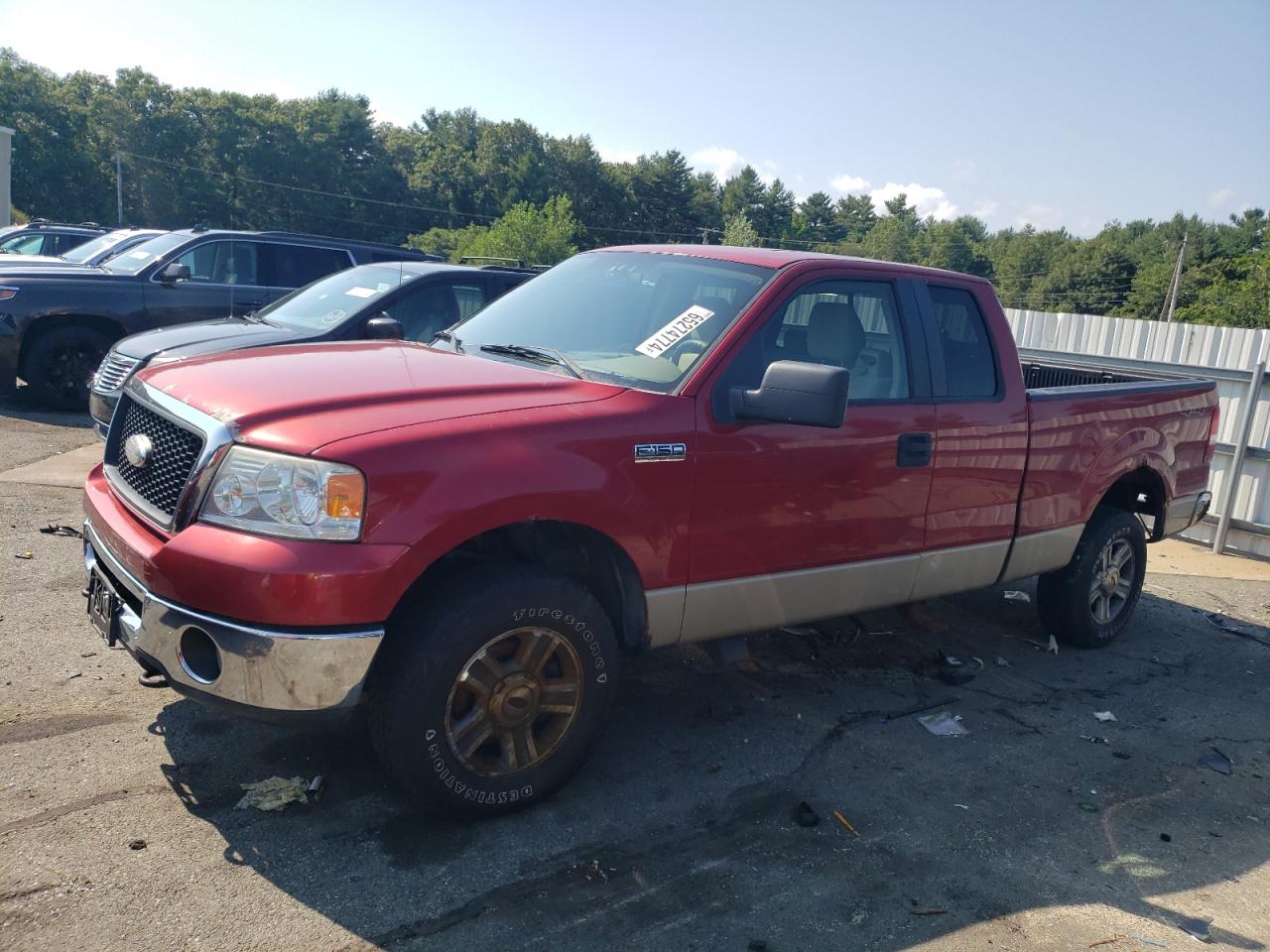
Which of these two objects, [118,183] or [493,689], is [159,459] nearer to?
[493,689]

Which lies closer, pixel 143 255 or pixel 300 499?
pixel 300 499

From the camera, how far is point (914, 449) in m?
4.44

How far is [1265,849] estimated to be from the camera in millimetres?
3840

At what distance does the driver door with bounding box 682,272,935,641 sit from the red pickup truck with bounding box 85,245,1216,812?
0.04 ft

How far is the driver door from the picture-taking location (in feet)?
12.6

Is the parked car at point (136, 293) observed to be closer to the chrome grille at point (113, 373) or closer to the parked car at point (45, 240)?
the chrome grille at point (113, 373)

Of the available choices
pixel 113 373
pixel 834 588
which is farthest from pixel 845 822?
pixel 113 373

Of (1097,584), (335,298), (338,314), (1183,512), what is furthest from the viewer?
(335,298)

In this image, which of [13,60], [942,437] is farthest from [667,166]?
[942,437]

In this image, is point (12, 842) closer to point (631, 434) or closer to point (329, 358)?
point (329, 358)

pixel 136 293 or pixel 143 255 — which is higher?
pixel 143 255

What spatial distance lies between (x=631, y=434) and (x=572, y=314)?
3.49 ft

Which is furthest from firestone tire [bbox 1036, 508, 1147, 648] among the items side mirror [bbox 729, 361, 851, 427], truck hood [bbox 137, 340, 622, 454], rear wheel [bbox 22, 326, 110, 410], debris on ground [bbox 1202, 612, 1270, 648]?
rear wheel [bbox 22, 326, 110, 410]

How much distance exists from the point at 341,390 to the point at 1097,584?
454 cm
